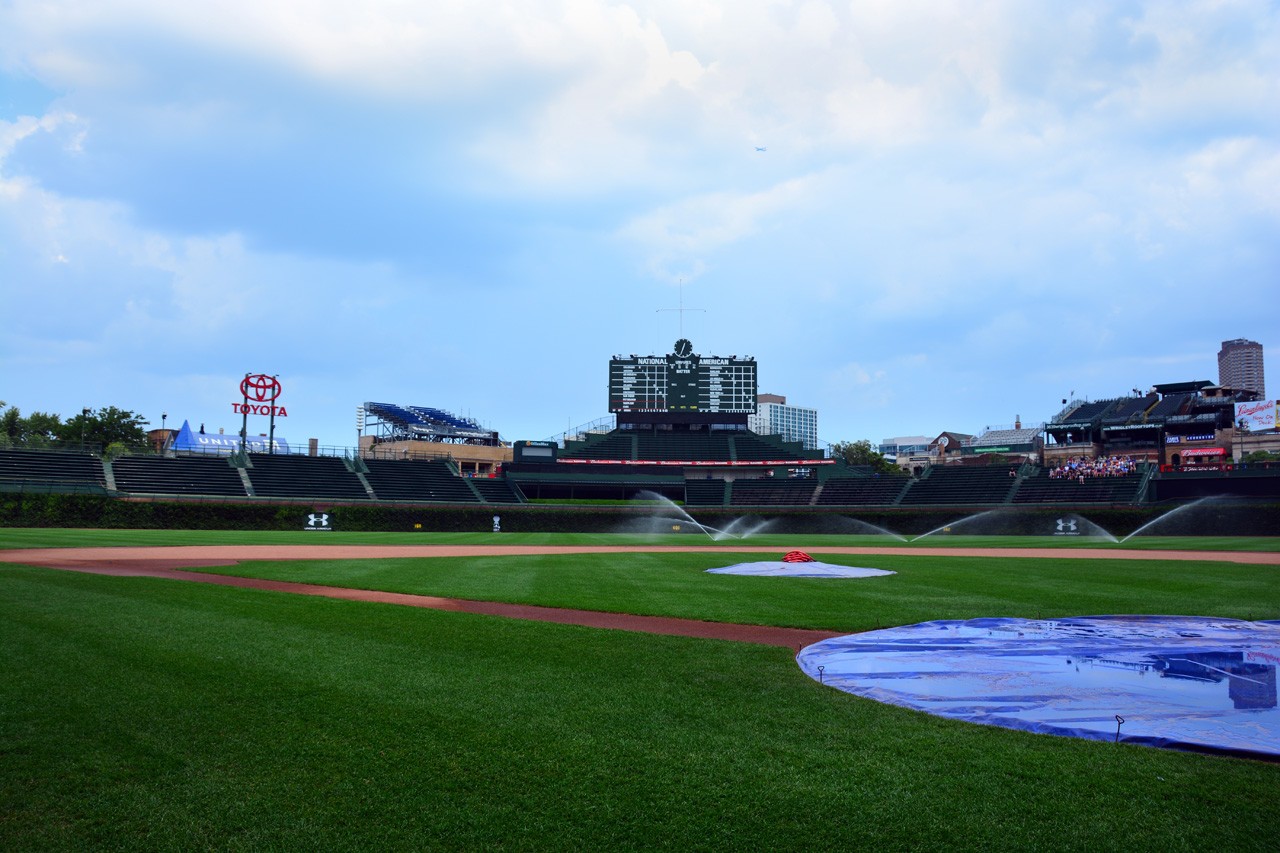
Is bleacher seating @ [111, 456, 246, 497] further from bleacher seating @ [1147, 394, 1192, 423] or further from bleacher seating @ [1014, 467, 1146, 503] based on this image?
bleacher seating @ [1147, 394, 1192, 423]

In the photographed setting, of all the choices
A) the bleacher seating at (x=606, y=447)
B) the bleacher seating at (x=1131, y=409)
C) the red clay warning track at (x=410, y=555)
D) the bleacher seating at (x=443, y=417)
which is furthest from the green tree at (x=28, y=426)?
the bleacher seating at (x=1131, y=409)

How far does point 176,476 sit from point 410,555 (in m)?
33.6

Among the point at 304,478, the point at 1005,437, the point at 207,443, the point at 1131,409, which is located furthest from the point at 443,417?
the point at 1005,437

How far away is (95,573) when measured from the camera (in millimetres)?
16891

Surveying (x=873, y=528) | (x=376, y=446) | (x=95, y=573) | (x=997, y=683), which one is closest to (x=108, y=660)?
(x=997, y=683)

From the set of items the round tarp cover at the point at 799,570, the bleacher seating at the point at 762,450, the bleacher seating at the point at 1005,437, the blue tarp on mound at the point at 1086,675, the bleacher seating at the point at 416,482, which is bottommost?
the round tarp cover at the point at 799,570

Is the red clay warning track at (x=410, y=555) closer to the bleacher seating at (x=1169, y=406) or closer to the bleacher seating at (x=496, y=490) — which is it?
the bleacher seating at (x=496, y=490)

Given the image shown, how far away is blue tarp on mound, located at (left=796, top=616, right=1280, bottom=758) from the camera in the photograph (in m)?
5.95

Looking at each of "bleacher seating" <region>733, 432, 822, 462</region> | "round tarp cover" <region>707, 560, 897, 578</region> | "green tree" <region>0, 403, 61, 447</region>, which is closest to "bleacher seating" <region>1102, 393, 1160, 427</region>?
"bleacher seating" <region>733, 432, 822, 462</region>

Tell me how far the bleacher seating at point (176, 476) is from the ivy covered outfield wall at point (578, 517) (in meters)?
4.03

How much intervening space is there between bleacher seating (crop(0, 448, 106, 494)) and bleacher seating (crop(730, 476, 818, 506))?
1867 inches

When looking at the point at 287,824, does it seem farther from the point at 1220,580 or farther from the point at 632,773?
the point at 1220,580

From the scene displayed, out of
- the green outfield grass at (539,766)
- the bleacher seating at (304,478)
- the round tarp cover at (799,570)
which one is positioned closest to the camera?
the green outfield grass at (539,766)

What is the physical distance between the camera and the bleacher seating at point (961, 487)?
5628 centimetres
